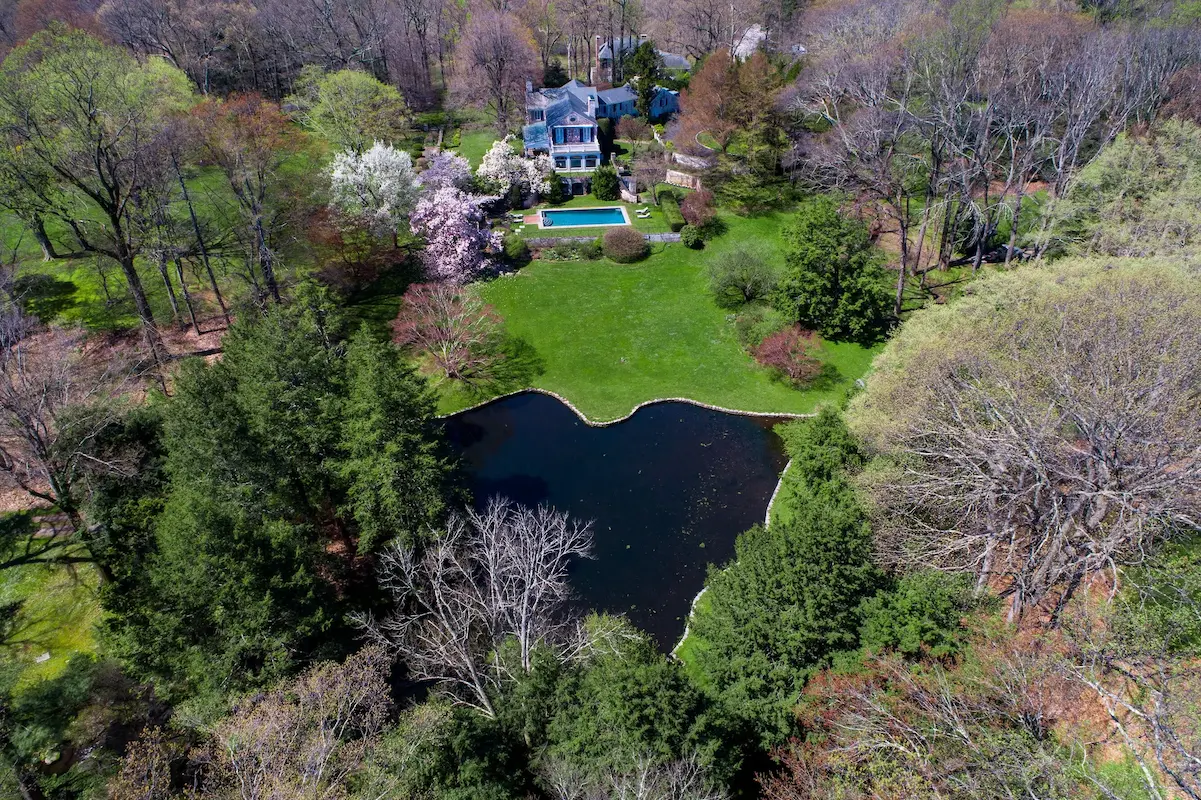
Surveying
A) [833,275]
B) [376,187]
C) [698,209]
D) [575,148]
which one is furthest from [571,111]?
[833,275]

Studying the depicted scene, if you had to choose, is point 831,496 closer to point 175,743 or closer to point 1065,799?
point 1065,799

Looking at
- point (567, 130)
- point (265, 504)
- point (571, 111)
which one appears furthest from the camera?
point (567, 130)

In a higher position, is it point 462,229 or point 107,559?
point 462,229

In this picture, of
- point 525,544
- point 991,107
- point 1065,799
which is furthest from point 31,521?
point 991,107

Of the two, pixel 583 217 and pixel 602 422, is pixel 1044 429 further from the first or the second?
pixel 583 217

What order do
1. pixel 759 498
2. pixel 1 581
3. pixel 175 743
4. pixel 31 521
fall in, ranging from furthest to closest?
pixel 759 498 < pixel 31 521 < pixel 1 581 < pixel 175 743

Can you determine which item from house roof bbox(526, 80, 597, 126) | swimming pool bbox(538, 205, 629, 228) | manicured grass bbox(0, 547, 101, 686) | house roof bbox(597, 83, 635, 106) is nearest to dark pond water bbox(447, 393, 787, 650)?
manicured grass bbox(0, 547, 101, 686)

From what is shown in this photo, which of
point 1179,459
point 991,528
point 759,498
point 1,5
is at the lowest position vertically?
point 759,498

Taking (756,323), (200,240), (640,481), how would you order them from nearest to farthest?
(640,481), (200,240), (756,323)
